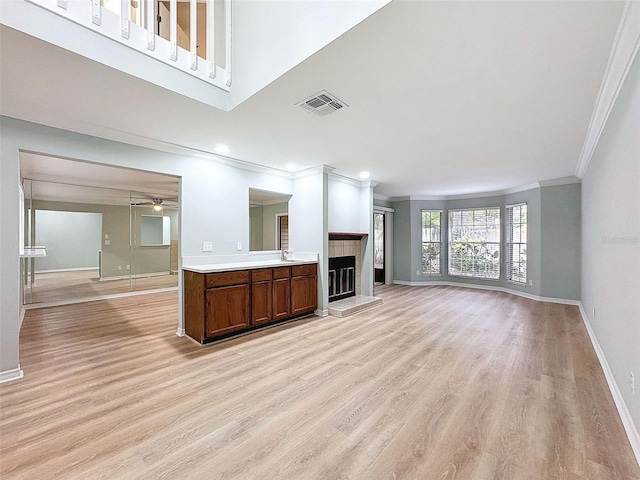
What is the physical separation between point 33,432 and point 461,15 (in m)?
3.63

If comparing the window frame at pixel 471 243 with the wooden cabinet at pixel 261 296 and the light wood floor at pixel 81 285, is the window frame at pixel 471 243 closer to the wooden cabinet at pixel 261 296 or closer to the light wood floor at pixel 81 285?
the wooden cabinet at pixel 261 296

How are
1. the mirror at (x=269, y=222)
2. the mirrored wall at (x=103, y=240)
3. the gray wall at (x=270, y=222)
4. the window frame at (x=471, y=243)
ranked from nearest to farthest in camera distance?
the mirror at (x=269, y=222)
the gray wall at (x=270, y=222)
the mirrored wall at (x=103, y=240)
the window frame at (x=471, y=243)

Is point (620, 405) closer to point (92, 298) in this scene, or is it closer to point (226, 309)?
point (226, 309)

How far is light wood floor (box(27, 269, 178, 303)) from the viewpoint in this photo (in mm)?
5902

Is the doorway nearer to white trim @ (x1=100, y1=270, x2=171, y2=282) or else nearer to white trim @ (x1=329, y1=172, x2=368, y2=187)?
white trim @ (x1=329, y1=172, x2=368, y2=187)

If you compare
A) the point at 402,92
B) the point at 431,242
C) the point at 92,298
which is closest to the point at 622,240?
the point at 402,92

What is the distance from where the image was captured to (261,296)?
12.9 ft

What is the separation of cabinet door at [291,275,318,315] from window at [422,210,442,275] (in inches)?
173

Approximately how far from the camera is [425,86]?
2.20 m

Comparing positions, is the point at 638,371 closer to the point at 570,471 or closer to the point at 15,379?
the point at 570,471

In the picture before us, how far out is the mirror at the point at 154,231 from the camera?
24.4 feet

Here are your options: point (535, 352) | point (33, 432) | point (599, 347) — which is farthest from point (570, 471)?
point (33, 432)

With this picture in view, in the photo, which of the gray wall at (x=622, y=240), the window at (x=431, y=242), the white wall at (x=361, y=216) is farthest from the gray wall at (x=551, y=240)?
the white wall at (x=361, y=216)

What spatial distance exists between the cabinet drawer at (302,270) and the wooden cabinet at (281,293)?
4.0 inches
